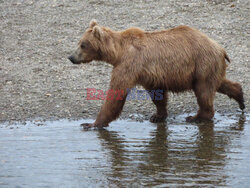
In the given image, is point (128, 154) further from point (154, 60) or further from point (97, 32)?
point (97, 32)

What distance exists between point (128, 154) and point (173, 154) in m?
0.55

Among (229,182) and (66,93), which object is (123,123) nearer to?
(66,93)

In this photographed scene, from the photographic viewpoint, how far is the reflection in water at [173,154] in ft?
16.4

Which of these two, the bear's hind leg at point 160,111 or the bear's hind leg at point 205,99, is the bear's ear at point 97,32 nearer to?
the bear's hind leg at point 160,111

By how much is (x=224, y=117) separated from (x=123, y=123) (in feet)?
5.30

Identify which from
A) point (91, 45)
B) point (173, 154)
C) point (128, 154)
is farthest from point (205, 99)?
point (91, 45)

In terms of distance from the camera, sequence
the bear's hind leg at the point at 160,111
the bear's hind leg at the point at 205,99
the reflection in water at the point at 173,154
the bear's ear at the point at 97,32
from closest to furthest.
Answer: the reflection in water at the point at 173,154 < the bear's ear at the point at 97,32 < the bear's hind leg at the point at 205,99 < the bear's hind leg at the point at 160,111

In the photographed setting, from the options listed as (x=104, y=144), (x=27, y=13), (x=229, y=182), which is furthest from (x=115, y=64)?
(x=27, y=13)

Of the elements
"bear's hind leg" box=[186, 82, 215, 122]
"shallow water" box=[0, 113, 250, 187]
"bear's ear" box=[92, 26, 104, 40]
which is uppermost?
"bear's ear" box=[92, 26, 104, 40]

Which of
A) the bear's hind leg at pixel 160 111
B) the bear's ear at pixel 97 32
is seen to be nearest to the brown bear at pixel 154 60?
the bear's ear at pixel 97 32

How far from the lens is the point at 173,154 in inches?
226

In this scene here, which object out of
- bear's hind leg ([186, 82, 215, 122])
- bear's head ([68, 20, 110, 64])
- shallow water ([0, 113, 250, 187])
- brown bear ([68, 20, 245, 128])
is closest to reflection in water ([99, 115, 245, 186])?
shallow water ([0, 113, 250, 187])

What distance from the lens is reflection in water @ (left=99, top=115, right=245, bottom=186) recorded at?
5.01 meters

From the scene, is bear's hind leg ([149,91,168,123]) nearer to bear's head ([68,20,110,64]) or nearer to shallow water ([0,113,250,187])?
shallow water ([0,113,250,187])
